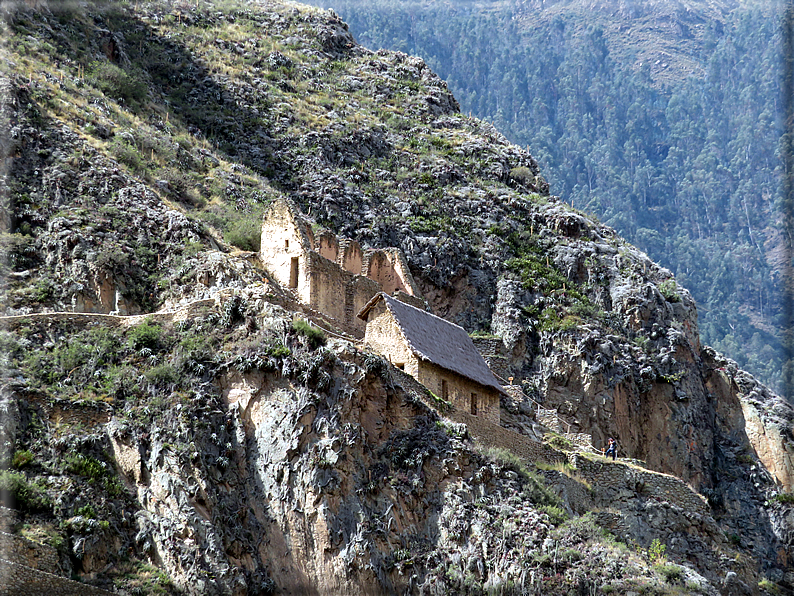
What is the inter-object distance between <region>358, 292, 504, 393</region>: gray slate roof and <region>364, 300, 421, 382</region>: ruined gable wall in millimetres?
249

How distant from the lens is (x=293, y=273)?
1806 inches

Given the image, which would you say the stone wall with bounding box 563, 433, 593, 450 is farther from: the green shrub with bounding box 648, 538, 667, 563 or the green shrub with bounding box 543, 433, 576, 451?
the green shrub with bounding box 648, 538, 667, 563

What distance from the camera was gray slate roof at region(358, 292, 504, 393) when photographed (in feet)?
132

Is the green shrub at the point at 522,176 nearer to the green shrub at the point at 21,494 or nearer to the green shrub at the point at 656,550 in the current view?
the green shrub at the point at 656,550

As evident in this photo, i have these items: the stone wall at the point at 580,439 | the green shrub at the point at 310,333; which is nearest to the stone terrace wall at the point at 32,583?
the green shrub at the point at 310,333

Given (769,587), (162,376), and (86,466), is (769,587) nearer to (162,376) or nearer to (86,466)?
(162,376)

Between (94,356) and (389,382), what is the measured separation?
9.79 meters

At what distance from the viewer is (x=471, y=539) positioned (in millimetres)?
33281

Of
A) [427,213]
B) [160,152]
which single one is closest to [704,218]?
[427,213]

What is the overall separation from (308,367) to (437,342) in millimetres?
7627

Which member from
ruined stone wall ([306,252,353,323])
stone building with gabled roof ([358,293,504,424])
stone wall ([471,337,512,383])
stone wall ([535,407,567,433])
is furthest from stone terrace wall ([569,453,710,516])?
ruined stone wall ([306,252,353,323])

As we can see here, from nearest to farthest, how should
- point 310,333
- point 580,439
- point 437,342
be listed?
1. point 310,333
2. point 437,342
3. point 580,439

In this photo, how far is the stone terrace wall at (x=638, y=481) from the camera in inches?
1656

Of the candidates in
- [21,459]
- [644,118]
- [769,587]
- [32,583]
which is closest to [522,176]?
[769,587]
